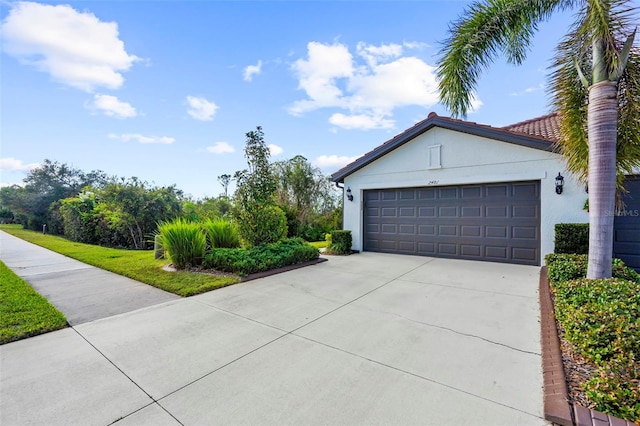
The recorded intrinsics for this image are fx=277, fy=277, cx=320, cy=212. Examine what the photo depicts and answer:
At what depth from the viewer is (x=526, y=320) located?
12.9ft

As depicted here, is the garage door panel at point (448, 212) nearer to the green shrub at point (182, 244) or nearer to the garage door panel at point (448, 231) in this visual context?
the garage door panel at point (448, 231)

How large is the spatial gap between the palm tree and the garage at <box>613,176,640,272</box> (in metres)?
1.99

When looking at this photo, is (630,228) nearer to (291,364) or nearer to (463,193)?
(463,193)

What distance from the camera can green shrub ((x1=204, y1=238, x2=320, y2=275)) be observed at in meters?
6.71

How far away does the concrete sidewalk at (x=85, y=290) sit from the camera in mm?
4521

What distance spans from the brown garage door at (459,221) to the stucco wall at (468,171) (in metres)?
0.26

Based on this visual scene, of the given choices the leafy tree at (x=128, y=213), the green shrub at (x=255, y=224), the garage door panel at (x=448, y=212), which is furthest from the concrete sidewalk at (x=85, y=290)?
the garage door panel at (x=448, y=212)

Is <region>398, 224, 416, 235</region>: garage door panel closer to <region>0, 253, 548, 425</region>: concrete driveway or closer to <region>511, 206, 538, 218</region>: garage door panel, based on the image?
<region>511, 206, 538, 218</region>: garage door panel

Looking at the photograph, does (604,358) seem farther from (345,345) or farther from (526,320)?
(345,345)

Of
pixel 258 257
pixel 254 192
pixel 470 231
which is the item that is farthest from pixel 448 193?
pixel 258 257

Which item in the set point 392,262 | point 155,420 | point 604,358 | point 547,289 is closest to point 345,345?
point 155,420

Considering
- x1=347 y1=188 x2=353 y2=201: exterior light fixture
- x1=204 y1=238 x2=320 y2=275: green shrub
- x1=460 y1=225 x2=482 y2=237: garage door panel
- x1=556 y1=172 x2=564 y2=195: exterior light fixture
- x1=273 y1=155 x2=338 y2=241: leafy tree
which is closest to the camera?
x1=204 y1=238 x2=320 y2=275: green shrub

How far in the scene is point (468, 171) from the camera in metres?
8.38

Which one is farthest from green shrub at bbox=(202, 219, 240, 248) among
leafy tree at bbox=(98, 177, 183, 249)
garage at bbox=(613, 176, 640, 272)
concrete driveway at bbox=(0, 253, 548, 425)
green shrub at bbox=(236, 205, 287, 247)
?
garage at bbox=(613, 176, 640, 272)
